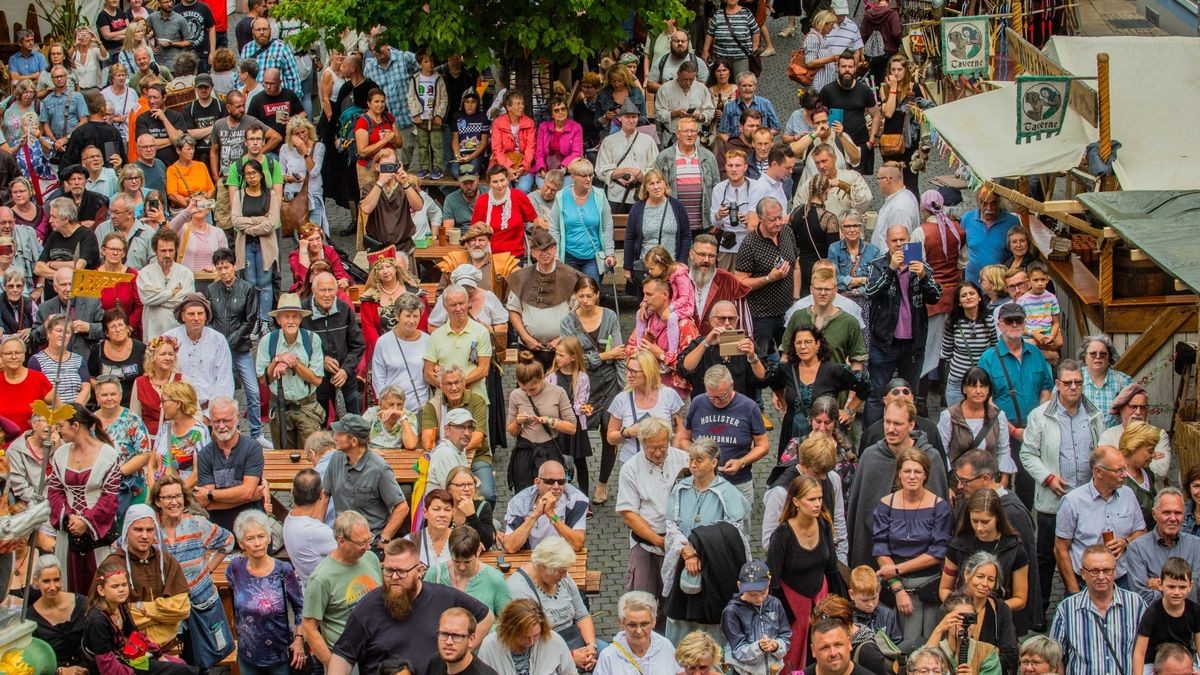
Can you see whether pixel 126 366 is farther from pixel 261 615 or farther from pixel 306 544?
pixel 261 615

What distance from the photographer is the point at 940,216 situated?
606 inches

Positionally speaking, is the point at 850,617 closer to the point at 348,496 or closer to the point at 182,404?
the point at 348,496

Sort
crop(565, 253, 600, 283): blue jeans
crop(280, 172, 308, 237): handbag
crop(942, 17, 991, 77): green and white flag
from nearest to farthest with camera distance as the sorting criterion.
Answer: crop(565, 253, 600, 283): blue jeans, crop(280, 172, 308, 237): handbag, crop(942, 17, 991, 77): green and white flag

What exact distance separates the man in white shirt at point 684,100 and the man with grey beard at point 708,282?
5.13 meters

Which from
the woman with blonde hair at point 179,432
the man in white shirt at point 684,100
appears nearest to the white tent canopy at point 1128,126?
the man in white shirt at point 684,100

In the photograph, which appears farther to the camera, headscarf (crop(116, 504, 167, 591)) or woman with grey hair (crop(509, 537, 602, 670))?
headscarf (crop(116, 504, 167, 591))

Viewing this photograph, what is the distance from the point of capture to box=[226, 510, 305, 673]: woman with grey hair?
36.4ft

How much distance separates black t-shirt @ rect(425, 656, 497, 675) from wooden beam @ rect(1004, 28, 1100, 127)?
27.0 ft

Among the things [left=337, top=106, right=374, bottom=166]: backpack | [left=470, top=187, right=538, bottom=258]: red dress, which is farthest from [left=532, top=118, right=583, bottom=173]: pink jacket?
[left=337, top=106, right=374, bottom=166]: backpack

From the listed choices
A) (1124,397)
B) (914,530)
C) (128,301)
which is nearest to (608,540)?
(914,530)

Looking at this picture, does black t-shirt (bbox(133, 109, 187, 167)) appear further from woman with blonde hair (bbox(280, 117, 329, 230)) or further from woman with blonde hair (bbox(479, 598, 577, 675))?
woman with blonde hair (bbox(479, 598, 577, 675))

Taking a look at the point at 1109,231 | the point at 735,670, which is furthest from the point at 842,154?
the point at 735,670

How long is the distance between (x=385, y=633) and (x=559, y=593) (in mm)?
1182

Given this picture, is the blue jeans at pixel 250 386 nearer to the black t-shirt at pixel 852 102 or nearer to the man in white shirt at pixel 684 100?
the man in white shirt at pixel 684 100
